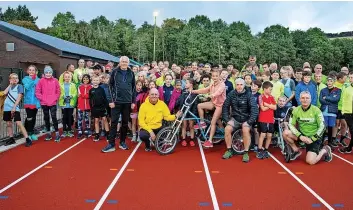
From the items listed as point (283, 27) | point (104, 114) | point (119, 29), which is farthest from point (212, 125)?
point (283, 27)

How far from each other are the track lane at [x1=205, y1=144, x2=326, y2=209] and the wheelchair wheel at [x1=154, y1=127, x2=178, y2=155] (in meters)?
0.94

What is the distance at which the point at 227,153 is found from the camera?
22.9ft

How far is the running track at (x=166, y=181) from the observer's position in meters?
4.50

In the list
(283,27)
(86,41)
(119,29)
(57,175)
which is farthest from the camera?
(283,27)

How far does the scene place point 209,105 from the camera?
306 inches

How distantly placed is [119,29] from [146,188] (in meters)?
53.2

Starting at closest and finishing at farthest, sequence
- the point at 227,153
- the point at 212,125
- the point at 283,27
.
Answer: the point at 227,153 < the point at 212,125 < the point at 283,27

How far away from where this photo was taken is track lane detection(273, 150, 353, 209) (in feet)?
15.5

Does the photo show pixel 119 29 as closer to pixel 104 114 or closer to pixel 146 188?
A: pixel 104 114

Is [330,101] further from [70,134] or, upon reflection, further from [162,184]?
[70,134]

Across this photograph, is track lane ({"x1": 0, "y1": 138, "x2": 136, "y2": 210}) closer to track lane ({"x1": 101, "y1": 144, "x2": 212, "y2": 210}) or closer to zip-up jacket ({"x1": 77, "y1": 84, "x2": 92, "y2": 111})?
track lane ({"x1": 101, "y1": 144, "x2": 212, "y2": 210})

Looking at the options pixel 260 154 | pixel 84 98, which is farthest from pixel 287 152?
pixel 84 98

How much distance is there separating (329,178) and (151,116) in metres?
3.66

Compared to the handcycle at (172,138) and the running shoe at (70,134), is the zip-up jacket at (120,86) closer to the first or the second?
the handcycle at (172,138)
